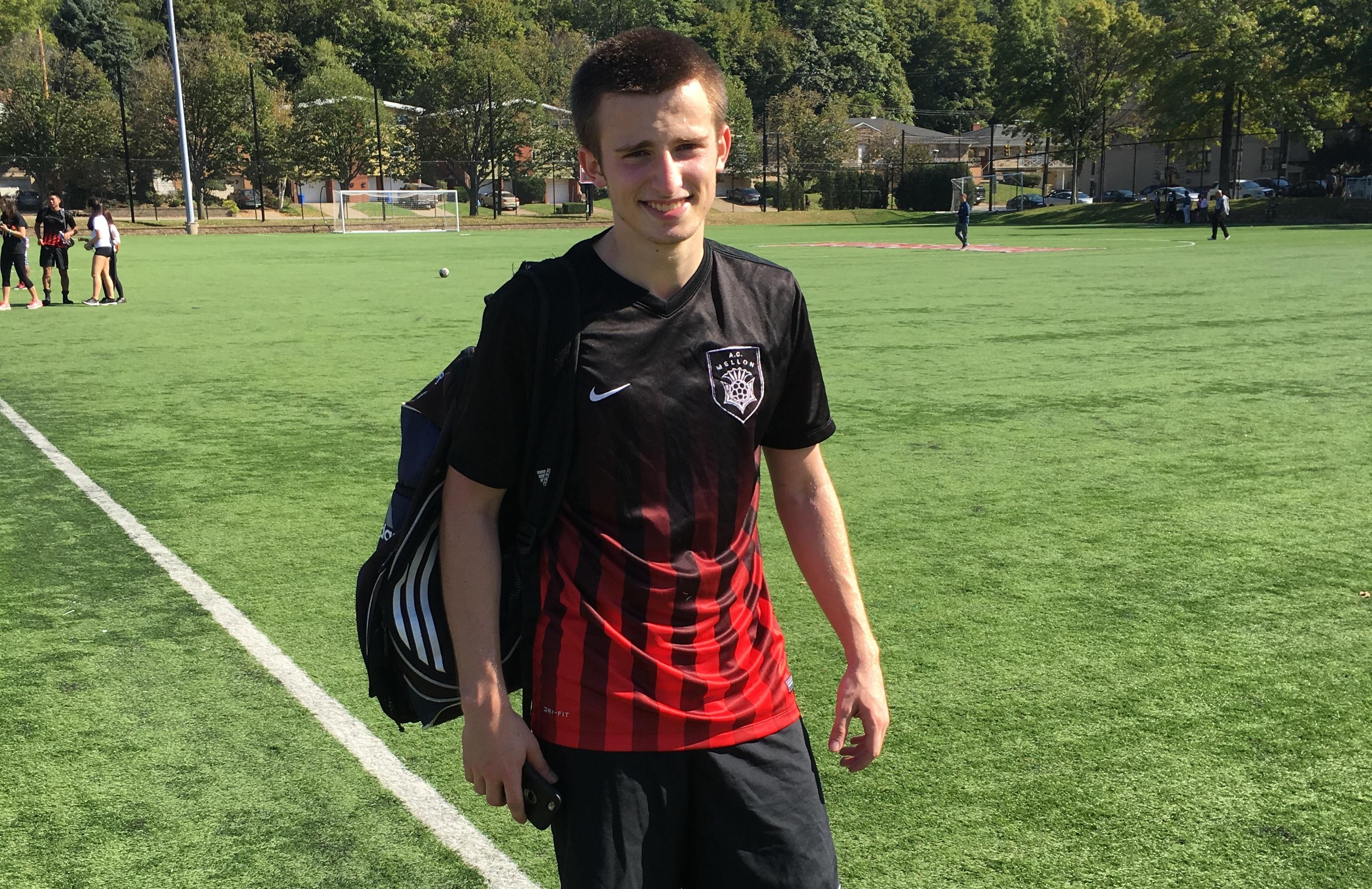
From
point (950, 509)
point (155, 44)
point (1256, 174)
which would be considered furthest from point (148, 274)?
point (155, 44)

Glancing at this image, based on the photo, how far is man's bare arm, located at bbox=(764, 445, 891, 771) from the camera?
240 cm

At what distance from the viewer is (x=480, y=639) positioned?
2098mm

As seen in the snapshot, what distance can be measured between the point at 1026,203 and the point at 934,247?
41.5 metres

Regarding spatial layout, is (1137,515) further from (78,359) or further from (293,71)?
(293,71)

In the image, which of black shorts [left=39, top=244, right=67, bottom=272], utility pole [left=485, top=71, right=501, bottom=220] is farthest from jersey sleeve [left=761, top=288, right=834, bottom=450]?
utility pole [left=485, top=71, right=501, bottom=220]

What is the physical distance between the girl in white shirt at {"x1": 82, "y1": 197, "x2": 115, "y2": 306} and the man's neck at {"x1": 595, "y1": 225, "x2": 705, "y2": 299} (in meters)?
18.4

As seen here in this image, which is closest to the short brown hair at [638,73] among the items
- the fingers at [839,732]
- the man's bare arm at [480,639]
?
the man's bare arm at [480,639]

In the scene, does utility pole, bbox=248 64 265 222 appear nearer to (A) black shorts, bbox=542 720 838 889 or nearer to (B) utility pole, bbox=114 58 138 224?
(B) utility pole, bbox=114 58 138 224

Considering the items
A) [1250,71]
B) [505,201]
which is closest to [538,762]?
[1250,71]

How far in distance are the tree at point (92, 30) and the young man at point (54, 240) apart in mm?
86094

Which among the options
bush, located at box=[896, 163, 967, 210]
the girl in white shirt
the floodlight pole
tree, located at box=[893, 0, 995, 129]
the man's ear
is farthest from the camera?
tree, located at box=[893, 0, 995, 129]

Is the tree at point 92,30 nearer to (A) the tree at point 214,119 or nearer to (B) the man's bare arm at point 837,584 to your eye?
(A) the tree at point 214,119

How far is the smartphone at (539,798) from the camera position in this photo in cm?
204

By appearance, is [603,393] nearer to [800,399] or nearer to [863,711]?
[800,399]
